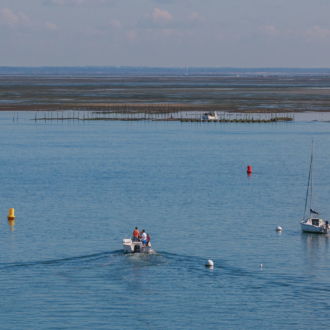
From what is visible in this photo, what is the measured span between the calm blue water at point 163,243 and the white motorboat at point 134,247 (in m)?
0.65

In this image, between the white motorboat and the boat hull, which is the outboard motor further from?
the boat hull

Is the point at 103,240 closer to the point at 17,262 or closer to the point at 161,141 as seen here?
the point at 17,262

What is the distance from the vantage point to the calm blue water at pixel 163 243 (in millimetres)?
43594

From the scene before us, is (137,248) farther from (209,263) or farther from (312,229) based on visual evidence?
(312,229)

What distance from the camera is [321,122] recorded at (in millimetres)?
173625

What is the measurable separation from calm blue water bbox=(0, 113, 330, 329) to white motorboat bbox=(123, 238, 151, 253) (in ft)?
2.14

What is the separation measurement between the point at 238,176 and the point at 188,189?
14.2 meters

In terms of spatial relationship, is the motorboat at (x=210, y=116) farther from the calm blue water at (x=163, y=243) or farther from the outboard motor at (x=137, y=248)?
the outboard motor at (x=137, y=248)

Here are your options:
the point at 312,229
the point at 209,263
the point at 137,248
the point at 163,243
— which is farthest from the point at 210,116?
the point at 209,263

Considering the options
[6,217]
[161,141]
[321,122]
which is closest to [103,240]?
[6,217]

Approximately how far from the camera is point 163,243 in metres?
57.9

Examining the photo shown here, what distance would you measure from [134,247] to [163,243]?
4.81 metres

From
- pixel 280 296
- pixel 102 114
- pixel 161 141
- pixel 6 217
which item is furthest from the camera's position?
pixel 102 114

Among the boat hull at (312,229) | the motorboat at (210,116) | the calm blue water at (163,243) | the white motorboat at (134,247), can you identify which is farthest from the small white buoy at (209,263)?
the motorboat at (210,116)
